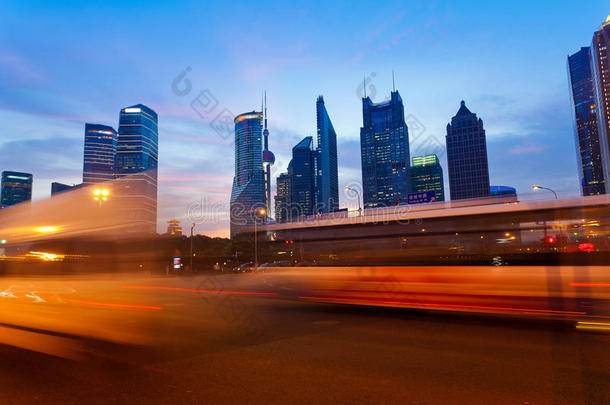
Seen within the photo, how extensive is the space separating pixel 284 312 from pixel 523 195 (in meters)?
6.70

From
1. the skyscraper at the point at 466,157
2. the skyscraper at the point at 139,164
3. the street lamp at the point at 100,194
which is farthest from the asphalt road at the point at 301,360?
the skyscraper at the point at 466,157

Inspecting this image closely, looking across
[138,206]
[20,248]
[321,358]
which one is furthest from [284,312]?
[138,206]

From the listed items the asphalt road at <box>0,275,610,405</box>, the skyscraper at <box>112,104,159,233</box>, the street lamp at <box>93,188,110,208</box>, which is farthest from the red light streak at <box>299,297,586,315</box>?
the skyscraper at <box>112,104,159,233</box>

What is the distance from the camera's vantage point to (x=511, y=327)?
7988 millimetres

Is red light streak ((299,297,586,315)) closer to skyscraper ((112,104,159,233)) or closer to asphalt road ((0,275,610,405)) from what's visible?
asphalt road ((0,275,610,405))

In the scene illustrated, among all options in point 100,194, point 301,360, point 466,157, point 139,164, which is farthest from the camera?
point 466,157

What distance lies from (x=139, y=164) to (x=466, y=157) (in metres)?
118

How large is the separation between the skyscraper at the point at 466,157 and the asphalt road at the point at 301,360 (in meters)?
81.9

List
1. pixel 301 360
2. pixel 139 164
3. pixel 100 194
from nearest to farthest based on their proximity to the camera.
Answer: pixel 301 360 → pixel 100 194 → pixel 139 164

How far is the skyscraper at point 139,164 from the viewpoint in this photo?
2431 cm

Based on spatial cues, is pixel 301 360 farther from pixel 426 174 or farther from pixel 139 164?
pixel 426 174

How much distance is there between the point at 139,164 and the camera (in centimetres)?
10362

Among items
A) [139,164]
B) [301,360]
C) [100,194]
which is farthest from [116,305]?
[139,164]

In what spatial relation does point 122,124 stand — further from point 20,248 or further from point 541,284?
point 541,284
